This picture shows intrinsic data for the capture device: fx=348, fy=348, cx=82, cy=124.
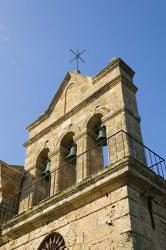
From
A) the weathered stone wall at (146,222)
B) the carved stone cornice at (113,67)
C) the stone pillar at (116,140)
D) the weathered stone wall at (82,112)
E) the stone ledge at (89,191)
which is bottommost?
the weathered stone wall at (146,222)

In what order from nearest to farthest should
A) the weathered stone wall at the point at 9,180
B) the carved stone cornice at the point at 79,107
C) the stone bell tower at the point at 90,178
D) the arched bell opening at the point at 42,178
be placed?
1. the stone bell tower at the point at 90,178
2. the carved stone cornice at the point at 79,107
3. the arched bell opening at the point at 42,178
4. the weathered stone wall at the point at 9,180

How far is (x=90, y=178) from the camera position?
7.02 m

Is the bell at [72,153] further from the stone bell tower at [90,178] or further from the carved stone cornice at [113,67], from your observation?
the carved stone cornice at [113,67]

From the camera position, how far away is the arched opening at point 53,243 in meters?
7.13

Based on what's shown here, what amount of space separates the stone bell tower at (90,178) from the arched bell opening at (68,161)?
0.03m

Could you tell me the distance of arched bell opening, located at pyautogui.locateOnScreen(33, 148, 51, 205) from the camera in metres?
9.79

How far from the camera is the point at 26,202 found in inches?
379

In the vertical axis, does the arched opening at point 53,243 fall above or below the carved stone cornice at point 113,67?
below

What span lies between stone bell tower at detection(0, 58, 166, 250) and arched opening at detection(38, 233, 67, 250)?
0.02m

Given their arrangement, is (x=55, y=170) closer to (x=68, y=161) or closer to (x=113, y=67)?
(x=68, y=161)

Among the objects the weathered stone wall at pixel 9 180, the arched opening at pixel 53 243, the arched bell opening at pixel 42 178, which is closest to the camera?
the arched opening at pixel 53 243

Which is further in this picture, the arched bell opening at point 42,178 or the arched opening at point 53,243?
the arched bell opening at point 42,178

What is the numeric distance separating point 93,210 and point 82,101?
13.6 feet

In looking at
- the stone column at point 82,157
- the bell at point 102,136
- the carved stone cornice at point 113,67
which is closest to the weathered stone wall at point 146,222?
the stone column at point 82,157
